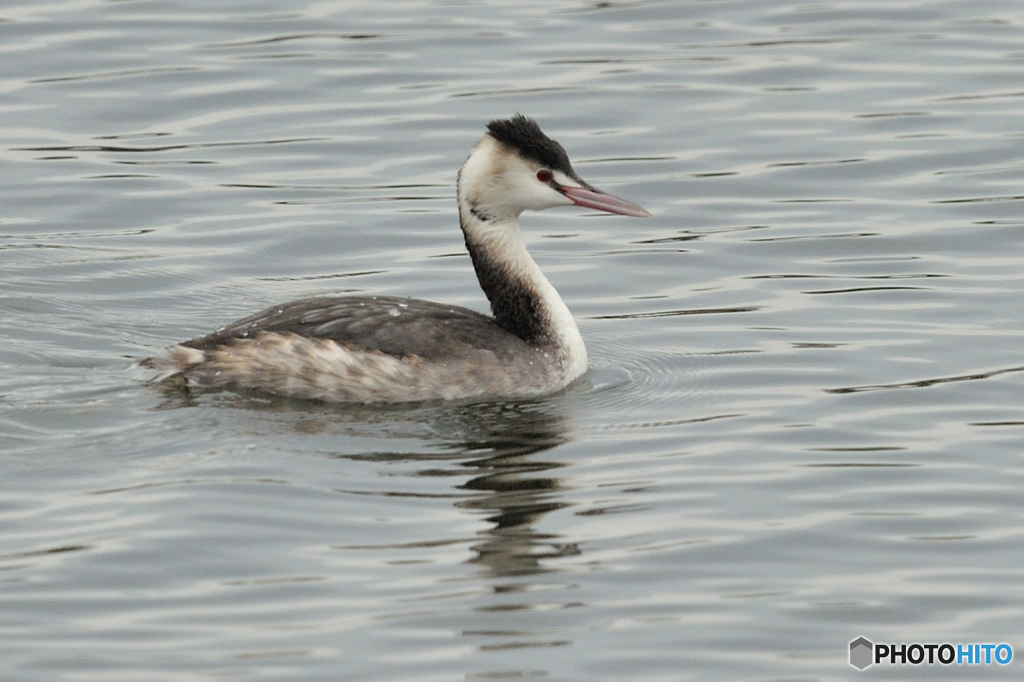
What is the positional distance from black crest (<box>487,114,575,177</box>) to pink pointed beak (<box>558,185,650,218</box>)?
122 millimetres

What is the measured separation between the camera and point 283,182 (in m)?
15.1

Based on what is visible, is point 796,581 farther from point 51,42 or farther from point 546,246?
point 51,42

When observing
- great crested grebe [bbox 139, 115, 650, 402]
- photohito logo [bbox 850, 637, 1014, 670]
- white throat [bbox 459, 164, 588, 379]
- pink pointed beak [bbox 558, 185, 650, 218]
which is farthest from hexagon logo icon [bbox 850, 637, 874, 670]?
pink pointed beak [bbox 558, 185, 650, 218]

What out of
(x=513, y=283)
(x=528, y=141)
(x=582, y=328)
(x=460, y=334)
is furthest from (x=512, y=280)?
(x=582, y=328)

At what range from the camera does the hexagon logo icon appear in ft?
24.1

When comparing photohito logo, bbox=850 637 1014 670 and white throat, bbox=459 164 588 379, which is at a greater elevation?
white throat, bbox=459 164 588 379

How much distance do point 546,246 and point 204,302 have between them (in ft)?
8.25

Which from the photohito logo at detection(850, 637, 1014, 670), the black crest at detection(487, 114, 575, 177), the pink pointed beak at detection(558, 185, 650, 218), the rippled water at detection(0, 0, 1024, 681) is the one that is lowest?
the photohito logo at detection(850, 637, 1014, 670)

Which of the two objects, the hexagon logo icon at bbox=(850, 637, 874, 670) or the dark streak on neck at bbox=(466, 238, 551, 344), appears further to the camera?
the dark streak on neck at bbox=(466, 238, 551, 344)

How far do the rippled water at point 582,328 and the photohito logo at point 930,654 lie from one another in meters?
0.06

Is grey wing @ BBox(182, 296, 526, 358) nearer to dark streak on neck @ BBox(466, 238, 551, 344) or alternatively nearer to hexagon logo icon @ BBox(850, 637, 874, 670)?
dark streak on neck @ BBox(466, 238, 551, 344)

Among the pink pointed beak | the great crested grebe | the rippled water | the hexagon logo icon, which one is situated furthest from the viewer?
the pink pointed beak

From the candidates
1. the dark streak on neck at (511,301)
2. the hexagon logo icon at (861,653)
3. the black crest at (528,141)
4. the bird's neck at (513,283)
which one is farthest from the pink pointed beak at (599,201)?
the hexagon logo icon at (861,653)

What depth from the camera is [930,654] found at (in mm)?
7402
